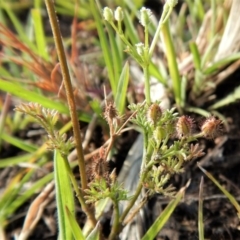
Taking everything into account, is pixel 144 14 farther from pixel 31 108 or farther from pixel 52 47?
pixel 52 47

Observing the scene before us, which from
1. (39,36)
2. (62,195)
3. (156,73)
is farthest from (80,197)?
(39,36)

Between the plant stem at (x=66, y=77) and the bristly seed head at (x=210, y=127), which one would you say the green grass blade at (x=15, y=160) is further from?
the bristly seed head at (x=210, y=127)

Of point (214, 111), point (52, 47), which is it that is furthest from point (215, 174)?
point (52, 47)

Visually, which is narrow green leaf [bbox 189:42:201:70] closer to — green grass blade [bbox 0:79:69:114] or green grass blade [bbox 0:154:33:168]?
green grass blade [bbox 0:79:69:114]

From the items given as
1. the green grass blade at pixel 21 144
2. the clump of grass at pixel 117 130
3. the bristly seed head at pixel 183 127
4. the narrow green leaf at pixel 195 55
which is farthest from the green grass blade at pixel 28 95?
the bristly seed head at pixel 183 127

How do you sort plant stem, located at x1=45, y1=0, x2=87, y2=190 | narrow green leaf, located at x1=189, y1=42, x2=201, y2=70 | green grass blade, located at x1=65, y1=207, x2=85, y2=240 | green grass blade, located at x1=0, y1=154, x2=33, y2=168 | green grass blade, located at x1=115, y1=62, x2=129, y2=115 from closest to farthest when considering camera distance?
plant stem, located at x1=45, y1=0, x2=87, y2=190 → green grass blade, located at x1=65, y1=207, x2=85, y2=240 → green grass blade, located at x1=115, y1=62, x2=129, y2=115 → narrow green leaf, located at x1=189, y1=42, x2=201, y2=70 → green grass blade, located at x1=0, y1=154, x2=33, y2=168

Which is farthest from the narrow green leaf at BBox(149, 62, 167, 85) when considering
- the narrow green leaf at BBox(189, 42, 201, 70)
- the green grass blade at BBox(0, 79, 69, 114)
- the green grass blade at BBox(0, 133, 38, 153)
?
the green grass blade at BBox(0, 133, 38, 153)
